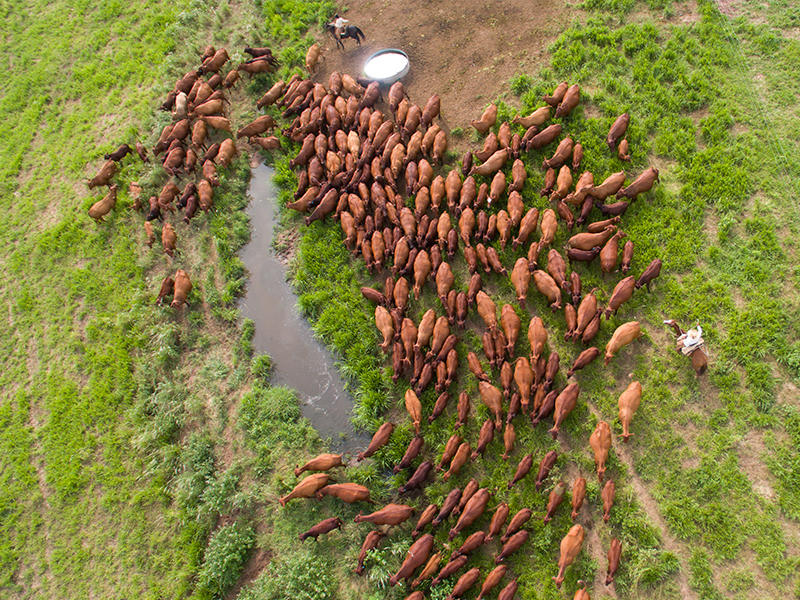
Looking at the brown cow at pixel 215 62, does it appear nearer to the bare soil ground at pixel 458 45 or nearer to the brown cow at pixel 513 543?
the bare soil ground at pixel 458 45

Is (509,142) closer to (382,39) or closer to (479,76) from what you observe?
(479,76)

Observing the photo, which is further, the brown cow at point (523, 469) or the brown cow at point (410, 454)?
the brown cow at point (410, 454)

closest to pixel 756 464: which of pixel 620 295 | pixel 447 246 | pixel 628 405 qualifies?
pixel 628 405

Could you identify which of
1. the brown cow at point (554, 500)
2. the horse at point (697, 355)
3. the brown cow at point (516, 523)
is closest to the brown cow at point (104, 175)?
the brown cow at point (516, 523)

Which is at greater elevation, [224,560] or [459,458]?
[459,458]

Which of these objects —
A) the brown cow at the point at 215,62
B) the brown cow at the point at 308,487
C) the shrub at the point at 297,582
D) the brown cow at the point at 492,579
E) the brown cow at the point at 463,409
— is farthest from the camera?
the brown cow at the point at 215,62

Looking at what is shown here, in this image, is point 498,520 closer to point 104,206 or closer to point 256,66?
point 104,206

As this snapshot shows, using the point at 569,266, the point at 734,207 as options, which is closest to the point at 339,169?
the point at 569,266

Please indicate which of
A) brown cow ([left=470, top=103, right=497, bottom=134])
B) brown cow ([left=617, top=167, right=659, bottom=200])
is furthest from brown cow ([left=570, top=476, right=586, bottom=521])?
brown cow ([left=470, top=103, right=497, bottom=134])
